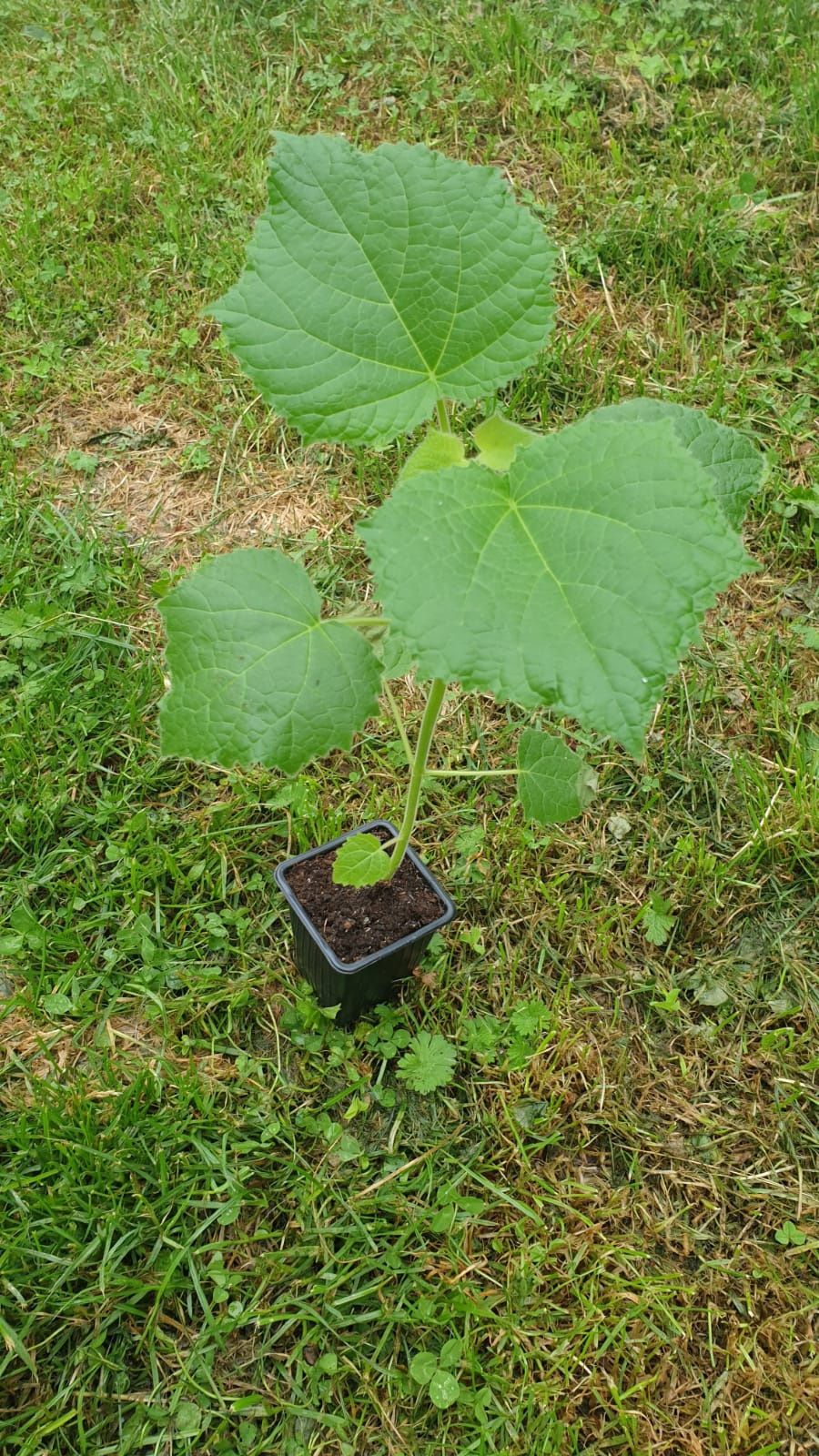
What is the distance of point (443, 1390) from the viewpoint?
166 centimetres

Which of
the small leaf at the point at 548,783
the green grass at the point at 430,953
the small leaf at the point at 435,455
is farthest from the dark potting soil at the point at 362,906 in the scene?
the small leaf at the point at 435,455

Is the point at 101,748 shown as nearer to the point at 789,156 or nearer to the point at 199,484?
the point at 199,484

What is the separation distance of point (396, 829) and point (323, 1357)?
92cm

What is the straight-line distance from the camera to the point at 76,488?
2752 millimetres

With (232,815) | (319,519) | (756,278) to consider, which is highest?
(756,278)

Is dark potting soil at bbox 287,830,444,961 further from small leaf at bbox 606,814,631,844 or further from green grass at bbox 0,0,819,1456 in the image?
small leaf at bbox 606,814,631,844

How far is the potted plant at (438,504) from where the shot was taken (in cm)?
96

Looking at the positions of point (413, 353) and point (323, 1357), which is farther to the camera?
point (323, 1357)

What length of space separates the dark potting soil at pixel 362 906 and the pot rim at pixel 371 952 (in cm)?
1

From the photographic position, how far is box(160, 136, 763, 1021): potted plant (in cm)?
96

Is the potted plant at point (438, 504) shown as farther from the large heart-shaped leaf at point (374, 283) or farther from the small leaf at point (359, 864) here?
the small leaf at point (359, 864)

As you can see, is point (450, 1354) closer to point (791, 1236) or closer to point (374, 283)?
point (791, 1236)

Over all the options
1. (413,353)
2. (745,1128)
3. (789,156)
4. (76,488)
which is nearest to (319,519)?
(76,488)

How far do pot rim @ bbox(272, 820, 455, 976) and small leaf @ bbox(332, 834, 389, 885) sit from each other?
0.41 ft
